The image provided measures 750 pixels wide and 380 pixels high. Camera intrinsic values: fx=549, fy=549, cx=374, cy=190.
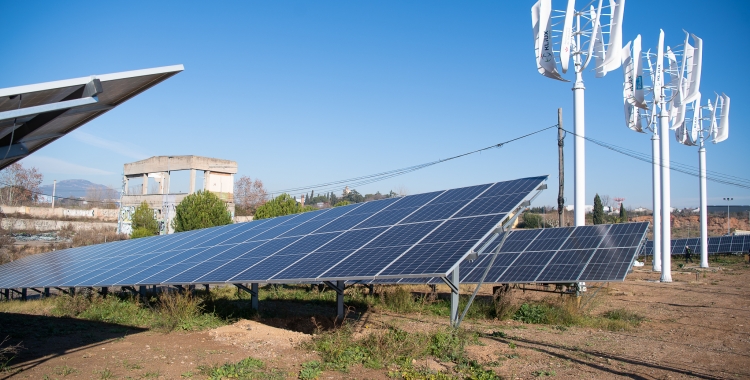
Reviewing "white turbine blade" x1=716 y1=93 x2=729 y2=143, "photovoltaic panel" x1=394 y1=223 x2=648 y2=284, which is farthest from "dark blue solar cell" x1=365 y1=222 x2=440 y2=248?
"white turbine blade" x1=716 y1=93 x2=729 y2=143

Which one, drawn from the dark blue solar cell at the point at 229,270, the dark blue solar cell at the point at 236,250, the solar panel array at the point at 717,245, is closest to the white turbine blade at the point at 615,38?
the dark blue solar cell at the point at 236,250

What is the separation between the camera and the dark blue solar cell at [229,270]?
46.3 ft

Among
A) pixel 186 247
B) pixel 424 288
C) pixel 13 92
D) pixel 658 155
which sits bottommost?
pixel 424 288

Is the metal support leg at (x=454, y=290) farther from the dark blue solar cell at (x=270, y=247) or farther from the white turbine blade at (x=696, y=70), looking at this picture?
the white turbine blade at (x=696, y=70)

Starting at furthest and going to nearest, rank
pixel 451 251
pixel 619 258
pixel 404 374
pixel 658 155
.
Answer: pixel 658 155, pixel 619 258, pixel 451 251, pixel 404 374

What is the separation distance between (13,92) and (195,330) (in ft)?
31.9

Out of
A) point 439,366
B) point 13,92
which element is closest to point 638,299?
point 439,366

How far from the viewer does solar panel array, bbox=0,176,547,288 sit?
11.6 metres

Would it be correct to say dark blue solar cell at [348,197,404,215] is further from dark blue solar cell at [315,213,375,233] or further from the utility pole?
the utility pole

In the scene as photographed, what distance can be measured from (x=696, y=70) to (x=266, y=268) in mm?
32834

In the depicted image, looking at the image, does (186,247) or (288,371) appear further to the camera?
(186,247)

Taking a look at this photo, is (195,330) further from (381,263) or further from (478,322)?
(478,322)

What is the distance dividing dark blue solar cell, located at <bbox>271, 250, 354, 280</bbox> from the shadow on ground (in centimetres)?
537

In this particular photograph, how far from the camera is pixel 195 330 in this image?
50.1 feet
